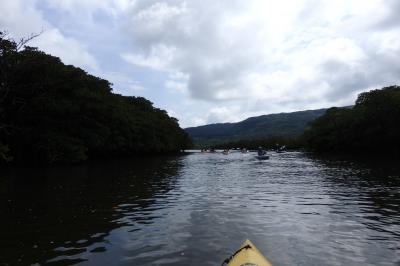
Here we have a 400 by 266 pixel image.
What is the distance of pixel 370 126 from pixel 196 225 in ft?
343

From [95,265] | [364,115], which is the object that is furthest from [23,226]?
[364,115]

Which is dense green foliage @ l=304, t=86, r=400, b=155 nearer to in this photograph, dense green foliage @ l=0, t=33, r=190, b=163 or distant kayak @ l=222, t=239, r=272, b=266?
dense green foliage @ l=0, t=33, r=190, b=163

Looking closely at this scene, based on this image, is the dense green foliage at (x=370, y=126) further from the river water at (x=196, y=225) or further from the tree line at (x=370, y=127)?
the river water at (x=196, y=225)

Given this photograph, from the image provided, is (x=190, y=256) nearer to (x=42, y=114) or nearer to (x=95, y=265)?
(x=95, y=265)

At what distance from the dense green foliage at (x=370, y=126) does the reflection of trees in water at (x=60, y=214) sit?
85383mm

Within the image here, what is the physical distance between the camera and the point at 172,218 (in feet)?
71.1

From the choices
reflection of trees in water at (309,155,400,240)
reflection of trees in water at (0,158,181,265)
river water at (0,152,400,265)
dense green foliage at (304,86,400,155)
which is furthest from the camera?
dense green foliage at (304,86,400,155)

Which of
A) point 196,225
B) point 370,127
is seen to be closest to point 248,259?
point 196,225

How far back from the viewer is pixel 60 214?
74.4 feet

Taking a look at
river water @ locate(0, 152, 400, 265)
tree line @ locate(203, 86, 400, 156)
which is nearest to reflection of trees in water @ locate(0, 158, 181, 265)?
river water @ locate(0, 152, 400, 265)

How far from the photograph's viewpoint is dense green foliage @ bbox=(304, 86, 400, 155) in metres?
104

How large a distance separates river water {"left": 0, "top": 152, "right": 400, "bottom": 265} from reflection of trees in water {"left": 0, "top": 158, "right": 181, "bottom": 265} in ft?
0.17

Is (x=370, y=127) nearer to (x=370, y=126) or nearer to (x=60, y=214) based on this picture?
(x=370, y=126)

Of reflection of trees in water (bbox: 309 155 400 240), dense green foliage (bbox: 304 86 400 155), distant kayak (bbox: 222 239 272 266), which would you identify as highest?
dense green foliage (bbox: 304 86 400 155)
